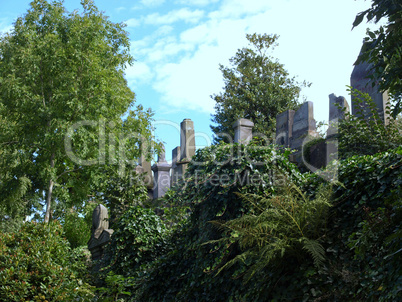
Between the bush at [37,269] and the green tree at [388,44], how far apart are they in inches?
192

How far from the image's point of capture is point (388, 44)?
12.3 ft

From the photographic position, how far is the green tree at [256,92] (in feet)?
65.3

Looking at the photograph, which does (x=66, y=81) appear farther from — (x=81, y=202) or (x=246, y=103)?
(x=246, y=103)

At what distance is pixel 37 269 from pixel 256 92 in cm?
1483

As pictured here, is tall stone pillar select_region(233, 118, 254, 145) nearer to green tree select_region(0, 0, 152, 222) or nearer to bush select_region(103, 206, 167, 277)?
bush select_region(103, 206, 167, 277)

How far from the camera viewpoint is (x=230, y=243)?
5.77 m

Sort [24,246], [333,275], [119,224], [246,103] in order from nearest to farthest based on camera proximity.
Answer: [333,275] → [24,246] → [119,224] → [246,103]

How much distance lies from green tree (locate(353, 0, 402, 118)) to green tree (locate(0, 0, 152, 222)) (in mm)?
9693

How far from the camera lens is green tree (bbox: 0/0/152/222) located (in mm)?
12695

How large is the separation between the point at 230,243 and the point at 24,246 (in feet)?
11.7

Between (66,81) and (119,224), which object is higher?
(66,81)

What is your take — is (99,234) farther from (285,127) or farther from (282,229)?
(282,229)

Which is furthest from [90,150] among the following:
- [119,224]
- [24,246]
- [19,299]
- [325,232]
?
[325,232]

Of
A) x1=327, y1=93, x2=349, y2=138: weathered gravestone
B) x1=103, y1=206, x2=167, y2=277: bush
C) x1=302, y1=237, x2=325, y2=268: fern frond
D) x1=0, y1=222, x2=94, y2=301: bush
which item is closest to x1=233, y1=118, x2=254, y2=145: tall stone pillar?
x1=327, y1=93, x2=349, y2=138: weathered gravestone
